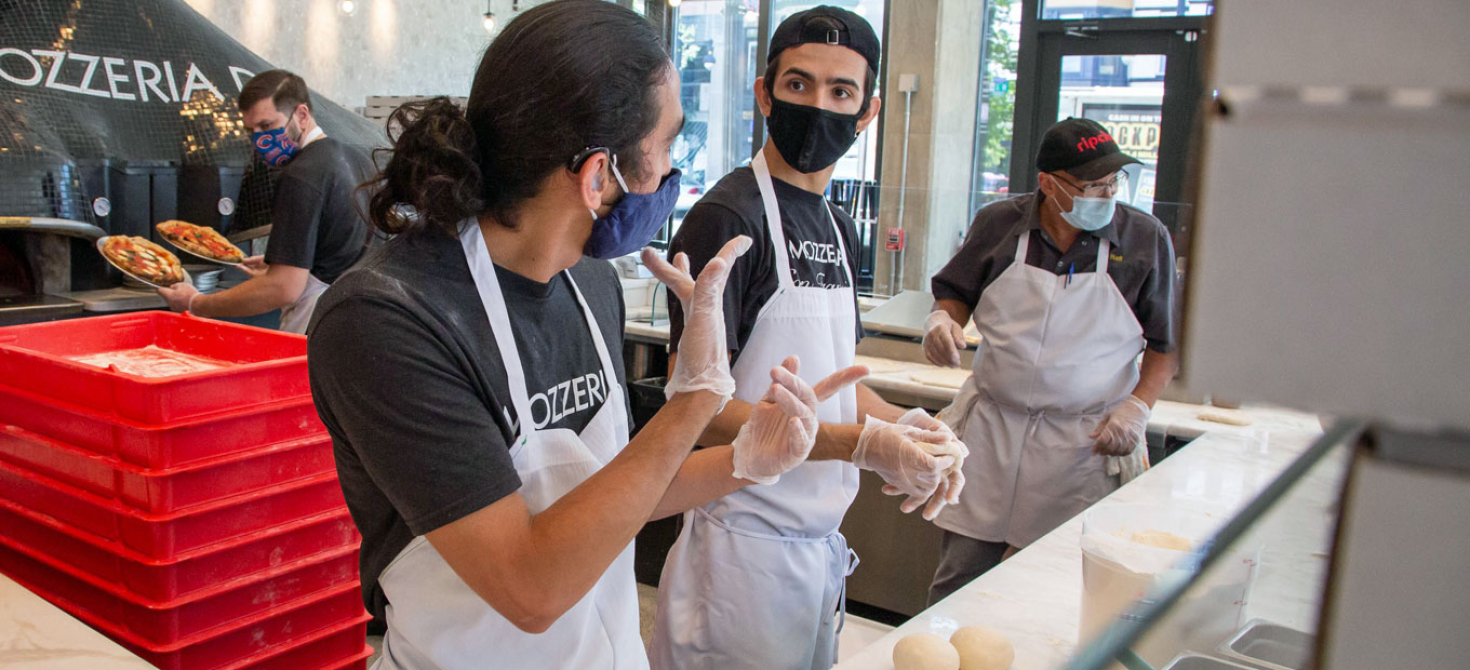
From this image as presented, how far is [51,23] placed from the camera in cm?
460

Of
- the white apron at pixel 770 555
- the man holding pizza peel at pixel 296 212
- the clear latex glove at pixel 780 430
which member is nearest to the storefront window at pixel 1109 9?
the man holding pizza peel at pixel 296 212

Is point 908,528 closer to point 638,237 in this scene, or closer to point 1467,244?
point 638,237

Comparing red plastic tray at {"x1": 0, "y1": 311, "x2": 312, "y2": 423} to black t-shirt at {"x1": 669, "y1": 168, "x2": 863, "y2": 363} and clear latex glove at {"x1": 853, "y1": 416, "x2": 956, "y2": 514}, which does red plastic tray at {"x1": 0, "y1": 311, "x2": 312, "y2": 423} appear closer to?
black t-shirt at {"x1": 669, "y1": 168, "x2": 863, "y2": 363}

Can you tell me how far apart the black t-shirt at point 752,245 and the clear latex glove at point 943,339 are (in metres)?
0.63

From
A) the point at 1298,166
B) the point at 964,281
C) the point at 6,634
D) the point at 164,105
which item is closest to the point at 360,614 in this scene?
the point at 6,634

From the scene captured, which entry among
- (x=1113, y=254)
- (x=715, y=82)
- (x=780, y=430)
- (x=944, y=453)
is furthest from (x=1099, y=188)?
(x=715, y=82)

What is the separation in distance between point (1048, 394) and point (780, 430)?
138 centimetres

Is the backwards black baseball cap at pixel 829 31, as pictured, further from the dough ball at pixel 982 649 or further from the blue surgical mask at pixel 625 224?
the dough ball at pixel 982 649

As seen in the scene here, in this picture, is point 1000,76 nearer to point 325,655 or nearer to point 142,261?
point 142,261

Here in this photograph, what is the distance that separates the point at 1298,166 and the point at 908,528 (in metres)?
3.15

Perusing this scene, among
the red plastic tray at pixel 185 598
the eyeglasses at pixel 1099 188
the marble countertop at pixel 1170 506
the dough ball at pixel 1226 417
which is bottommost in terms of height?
the red plastic tray at pixel 185 598

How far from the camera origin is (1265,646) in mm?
386

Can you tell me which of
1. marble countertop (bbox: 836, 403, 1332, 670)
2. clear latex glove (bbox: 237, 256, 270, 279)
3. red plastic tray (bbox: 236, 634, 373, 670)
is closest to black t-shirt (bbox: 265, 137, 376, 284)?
clear latex glove (bbox: 237, 256, 270, 279)

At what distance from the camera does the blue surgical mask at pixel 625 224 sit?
4.26 feet
